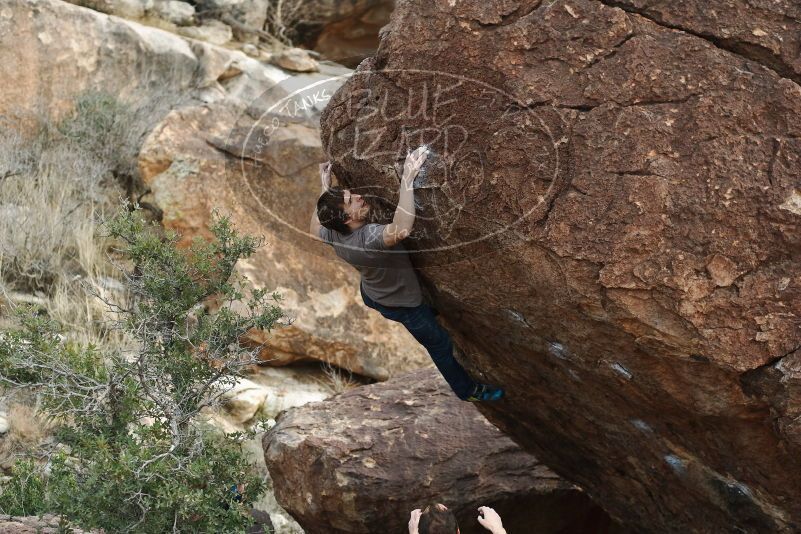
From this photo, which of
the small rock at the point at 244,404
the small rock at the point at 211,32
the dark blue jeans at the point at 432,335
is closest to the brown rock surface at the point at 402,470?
the dark blue jeans at the point at 432,335

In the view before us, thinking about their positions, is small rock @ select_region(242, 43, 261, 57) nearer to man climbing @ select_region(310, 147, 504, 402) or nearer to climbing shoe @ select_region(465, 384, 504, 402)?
man climbing @ select_region(310, 147, 504, 402)

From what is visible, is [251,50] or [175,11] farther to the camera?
[251,50]

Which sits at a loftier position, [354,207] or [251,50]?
[354,207]

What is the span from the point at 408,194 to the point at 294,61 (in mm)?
7855

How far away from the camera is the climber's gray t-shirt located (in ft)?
14.3

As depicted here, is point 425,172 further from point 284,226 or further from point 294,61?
point 294,61

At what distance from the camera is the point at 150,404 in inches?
206

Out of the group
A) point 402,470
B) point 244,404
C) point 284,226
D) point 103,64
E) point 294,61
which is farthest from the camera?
point 294,61

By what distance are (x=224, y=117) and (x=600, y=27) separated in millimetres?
6413

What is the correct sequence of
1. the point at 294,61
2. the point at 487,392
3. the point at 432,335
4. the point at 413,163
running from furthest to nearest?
the point at 294,61
the point at 487,392
the point at 432,335
the point at 413,163

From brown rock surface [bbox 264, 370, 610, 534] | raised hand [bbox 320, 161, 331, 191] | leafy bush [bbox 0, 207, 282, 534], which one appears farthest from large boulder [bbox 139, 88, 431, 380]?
raised hand [bbox 320, 161, 331, 191]

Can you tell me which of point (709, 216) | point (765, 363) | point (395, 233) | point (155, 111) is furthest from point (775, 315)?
point (155, 111)

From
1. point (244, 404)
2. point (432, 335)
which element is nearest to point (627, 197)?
point (432, 335)

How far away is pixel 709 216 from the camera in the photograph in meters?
3.48
